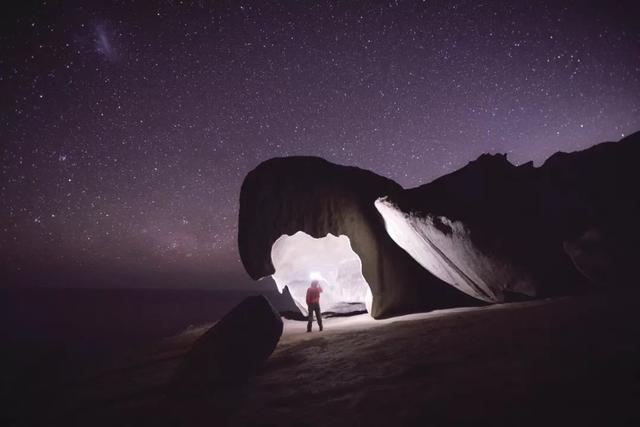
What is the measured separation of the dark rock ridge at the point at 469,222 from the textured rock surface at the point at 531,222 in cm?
3

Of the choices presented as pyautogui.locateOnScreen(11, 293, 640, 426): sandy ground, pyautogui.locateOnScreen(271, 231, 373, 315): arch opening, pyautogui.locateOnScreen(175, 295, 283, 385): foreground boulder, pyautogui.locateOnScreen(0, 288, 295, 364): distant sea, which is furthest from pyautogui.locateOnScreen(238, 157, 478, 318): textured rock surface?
pyautogui.locateOnScreen(0, 288, 295, 364): distant sea

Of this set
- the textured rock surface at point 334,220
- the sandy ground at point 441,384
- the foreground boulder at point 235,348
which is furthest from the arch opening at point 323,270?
the sandy ground at point 441,384

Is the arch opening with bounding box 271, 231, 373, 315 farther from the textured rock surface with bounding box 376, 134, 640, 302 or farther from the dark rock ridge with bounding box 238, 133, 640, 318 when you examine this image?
the textured rock surface with bounding box 376, 134, 640, 302

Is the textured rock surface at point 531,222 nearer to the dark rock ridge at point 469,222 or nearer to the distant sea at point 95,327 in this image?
the dark rock ridge at point 469,222

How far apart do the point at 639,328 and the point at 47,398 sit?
1031 cm

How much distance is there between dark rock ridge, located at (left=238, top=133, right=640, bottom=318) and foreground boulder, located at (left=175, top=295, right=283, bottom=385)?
5.45 m

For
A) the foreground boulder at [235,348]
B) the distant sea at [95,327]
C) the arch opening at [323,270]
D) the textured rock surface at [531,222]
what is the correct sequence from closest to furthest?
1. the foreground boulder at [235,348]
2. the textured rock surface at [531,222]
3. the arch opening at [323,270]
4. the distant sea at [95,327]

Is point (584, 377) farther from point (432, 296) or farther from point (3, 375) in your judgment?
point (3, 375)

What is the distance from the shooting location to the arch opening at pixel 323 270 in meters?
17.6

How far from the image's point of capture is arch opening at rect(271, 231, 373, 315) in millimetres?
17578

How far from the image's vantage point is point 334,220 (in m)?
11.8

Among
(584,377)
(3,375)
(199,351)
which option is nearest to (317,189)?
(199,351)

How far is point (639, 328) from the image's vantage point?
376cm

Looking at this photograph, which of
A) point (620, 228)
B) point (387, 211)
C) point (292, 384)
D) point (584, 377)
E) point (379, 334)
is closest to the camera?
point (584, 377)
